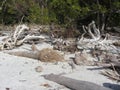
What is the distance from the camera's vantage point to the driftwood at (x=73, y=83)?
19.6 ft

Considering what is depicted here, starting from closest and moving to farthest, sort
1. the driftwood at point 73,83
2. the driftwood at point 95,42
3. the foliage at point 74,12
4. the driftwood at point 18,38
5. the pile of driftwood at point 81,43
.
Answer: the driftwood at point 73,83
the pile of driftwood at point 81,43
the driftwood at point 95,42
the driftwood at point 18,38
the foliage at point 74,12

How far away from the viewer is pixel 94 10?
11.0 metres

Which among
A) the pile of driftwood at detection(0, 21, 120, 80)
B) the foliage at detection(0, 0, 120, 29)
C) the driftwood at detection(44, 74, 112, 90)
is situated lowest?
the driftwood at detection(44, 74, 112, 90)

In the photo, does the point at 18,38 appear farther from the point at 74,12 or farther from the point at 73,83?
the point at 73,83

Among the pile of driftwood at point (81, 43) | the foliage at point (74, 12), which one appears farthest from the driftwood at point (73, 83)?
the foliage at point (74, 12)

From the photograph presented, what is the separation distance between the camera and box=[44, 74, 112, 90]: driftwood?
235 inches

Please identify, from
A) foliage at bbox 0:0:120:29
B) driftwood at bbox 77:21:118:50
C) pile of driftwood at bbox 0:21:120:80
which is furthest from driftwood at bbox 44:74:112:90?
foliage at bbox 0:0:120:29

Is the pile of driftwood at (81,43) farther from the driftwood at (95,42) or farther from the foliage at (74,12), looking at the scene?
the foliage at (74,12)

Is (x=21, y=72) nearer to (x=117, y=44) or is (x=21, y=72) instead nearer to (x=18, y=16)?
(x=117, y=44)

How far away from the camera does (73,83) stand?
6410 mm

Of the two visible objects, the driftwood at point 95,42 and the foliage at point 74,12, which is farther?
the foliage at point 74,12

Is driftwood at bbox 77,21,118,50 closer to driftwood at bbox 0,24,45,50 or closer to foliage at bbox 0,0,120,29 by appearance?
foliage at bbox 0,0,120,29

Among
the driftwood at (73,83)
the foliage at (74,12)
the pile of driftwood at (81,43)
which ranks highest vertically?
the foliage at (74,12)

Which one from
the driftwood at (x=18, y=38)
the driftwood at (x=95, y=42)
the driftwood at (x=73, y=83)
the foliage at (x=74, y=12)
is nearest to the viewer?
the driftwood at (x=73, y=83)
